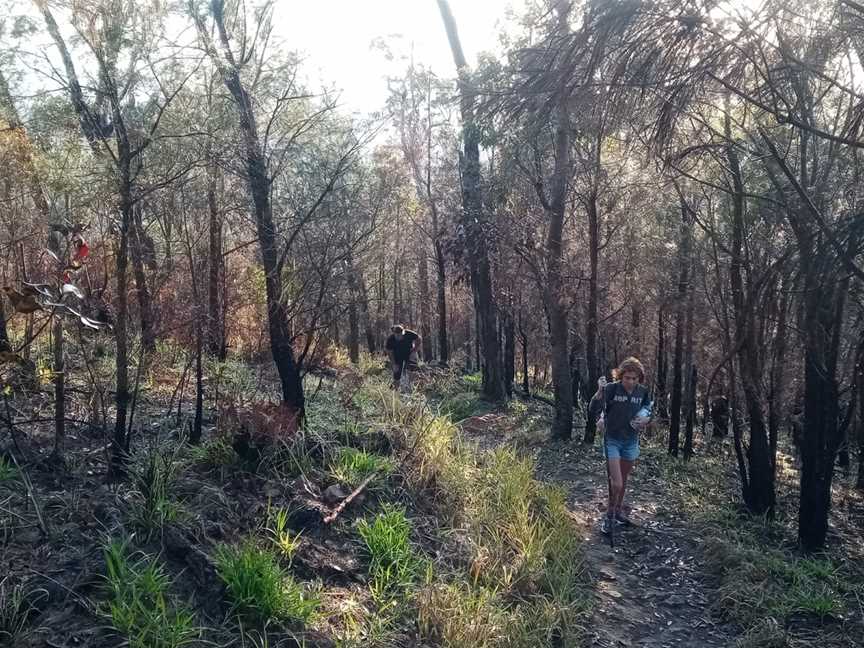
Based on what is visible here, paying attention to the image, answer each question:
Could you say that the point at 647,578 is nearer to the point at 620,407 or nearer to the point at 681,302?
the point at 620,407

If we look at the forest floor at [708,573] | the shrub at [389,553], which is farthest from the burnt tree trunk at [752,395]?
the shrub at [389,553]

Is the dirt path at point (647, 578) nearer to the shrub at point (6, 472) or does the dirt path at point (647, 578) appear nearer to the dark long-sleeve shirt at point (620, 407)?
the dark long-sleeve shirt at point (620, 407)

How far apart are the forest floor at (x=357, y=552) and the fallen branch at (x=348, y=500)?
40mm

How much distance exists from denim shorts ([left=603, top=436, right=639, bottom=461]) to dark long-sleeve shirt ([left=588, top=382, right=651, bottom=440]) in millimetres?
38

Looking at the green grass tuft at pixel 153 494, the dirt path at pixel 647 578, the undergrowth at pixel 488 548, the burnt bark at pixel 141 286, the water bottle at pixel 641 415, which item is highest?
the burnt bark at pixel 141 286

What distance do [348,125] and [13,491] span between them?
4.99 metres

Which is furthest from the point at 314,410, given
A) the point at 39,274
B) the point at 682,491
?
the point at 682,491

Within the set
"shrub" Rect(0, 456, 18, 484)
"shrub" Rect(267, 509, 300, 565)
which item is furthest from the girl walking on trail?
"shrub" Rect(0, 456, 18, 484)

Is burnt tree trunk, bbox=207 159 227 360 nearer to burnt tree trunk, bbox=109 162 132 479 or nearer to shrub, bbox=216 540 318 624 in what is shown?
burnt tree trunk, bbox=109 162 132 479

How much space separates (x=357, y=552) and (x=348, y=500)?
591 mm

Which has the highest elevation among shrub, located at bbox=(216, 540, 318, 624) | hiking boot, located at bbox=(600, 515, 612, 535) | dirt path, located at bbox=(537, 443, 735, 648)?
shrub, located at bbox=(216, 540, 318, 624)

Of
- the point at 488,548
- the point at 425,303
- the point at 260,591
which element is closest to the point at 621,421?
the point at 488,548

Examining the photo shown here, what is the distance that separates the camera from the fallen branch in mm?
5211

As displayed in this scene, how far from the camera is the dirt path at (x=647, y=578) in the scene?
508 cm
